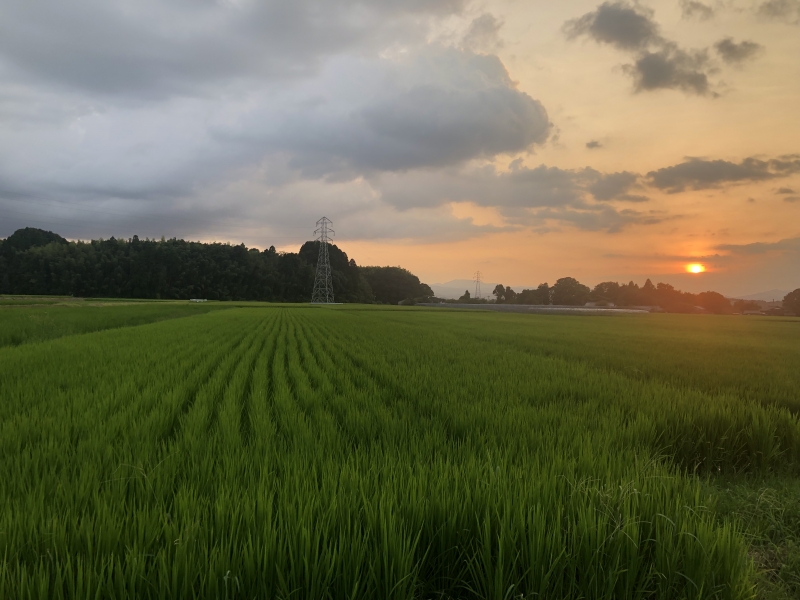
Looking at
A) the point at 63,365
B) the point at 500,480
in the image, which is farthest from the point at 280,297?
the point at 500,480

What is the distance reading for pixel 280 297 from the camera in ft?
292

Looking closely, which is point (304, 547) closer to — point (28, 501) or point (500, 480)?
point (500, 480)

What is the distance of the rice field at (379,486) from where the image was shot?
1354mm

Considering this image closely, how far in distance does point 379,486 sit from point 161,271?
90852 millimetres

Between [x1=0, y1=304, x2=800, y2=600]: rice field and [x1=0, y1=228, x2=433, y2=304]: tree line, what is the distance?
8501cm

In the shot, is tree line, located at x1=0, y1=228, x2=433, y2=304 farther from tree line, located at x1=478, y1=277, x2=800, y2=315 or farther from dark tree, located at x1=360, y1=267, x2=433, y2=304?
tree line, located at x1=478, y1=277, x2=800, y2=315

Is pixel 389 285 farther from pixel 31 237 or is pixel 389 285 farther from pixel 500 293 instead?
pixel 31 237

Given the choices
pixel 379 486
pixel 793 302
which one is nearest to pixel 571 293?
pixel 793 302

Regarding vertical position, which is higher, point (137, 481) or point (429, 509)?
point (429, 509)

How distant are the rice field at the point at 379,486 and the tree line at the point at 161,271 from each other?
279 ft

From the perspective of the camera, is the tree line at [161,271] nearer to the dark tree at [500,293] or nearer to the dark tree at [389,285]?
the dark tree at [389,285]

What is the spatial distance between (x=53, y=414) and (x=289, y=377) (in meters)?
2.98

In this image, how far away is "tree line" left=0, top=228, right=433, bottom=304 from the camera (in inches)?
2881

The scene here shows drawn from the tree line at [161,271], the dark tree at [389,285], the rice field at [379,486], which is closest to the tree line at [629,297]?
the dark tree at [389,285]
